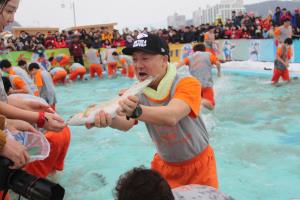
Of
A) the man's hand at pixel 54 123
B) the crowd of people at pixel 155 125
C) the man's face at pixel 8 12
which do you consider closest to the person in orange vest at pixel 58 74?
the crowd of people at pixel 155 125

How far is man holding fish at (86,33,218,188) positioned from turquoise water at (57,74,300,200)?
2.19 meters

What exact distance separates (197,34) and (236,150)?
13.5 meters

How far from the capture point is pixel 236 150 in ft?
21.2

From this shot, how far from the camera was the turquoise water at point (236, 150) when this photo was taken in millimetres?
5211

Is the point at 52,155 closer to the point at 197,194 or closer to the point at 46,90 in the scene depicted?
the point at 197,194

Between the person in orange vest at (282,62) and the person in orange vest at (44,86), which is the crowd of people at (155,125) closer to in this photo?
the person in orange vest at (44,86)

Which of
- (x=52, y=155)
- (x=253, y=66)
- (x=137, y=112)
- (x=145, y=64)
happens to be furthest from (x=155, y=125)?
(x=253, y=66)

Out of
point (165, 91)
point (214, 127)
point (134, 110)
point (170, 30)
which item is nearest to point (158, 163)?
point (165, 91)

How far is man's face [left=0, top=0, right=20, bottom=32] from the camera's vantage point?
2.02 metres

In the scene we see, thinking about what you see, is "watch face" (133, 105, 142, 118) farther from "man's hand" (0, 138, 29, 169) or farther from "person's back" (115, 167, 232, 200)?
"man's hand" (0, 138, 29, 169)

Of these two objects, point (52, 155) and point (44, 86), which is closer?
point (52, 155)

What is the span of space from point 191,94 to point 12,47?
1747 centimetres

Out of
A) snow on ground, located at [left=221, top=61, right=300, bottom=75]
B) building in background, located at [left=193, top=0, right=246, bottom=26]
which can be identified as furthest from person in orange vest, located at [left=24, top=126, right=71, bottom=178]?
building in background, located at [left=193, top=0, right=246, bottom=26]

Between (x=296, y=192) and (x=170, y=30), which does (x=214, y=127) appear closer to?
(x=296, y=192)
